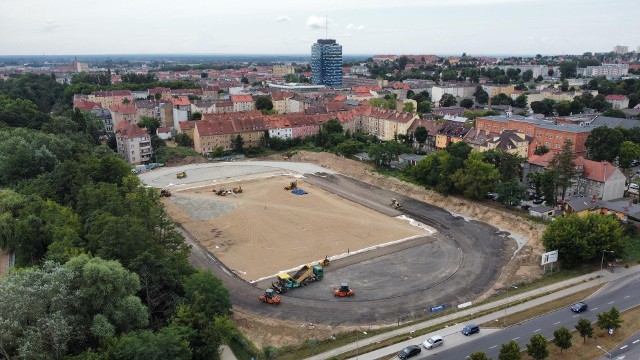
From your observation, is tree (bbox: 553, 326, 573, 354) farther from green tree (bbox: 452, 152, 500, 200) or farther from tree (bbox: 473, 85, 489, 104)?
tree (bbox: 473, 85, 489, 104)

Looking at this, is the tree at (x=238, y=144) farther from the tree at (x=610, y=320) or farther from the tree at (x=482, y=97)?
the tree at (x=482, y=97)

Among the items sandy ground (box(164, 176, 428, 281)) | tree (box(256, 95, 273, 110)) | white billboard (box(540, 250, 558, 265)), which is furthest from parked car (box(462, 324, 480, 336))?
tree (box(256, 95, 273, 110))

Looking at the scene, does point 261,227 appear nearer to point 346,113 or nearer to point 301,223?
point 301,223

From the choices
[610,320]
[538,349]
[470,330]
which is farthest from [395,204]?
[538,349]

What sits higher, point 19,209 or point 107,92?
point 107,92

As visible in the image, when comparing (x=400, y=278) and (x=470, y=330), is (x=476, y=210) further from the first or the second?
(x=470, y=330)

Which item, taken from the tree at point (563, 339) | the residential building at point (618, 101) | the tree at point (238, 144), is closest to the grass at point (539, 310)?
the tree at point (563, 339)

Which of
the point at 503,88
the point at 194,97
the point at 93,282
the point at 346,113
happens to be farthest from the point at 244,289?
the point at 503,88
